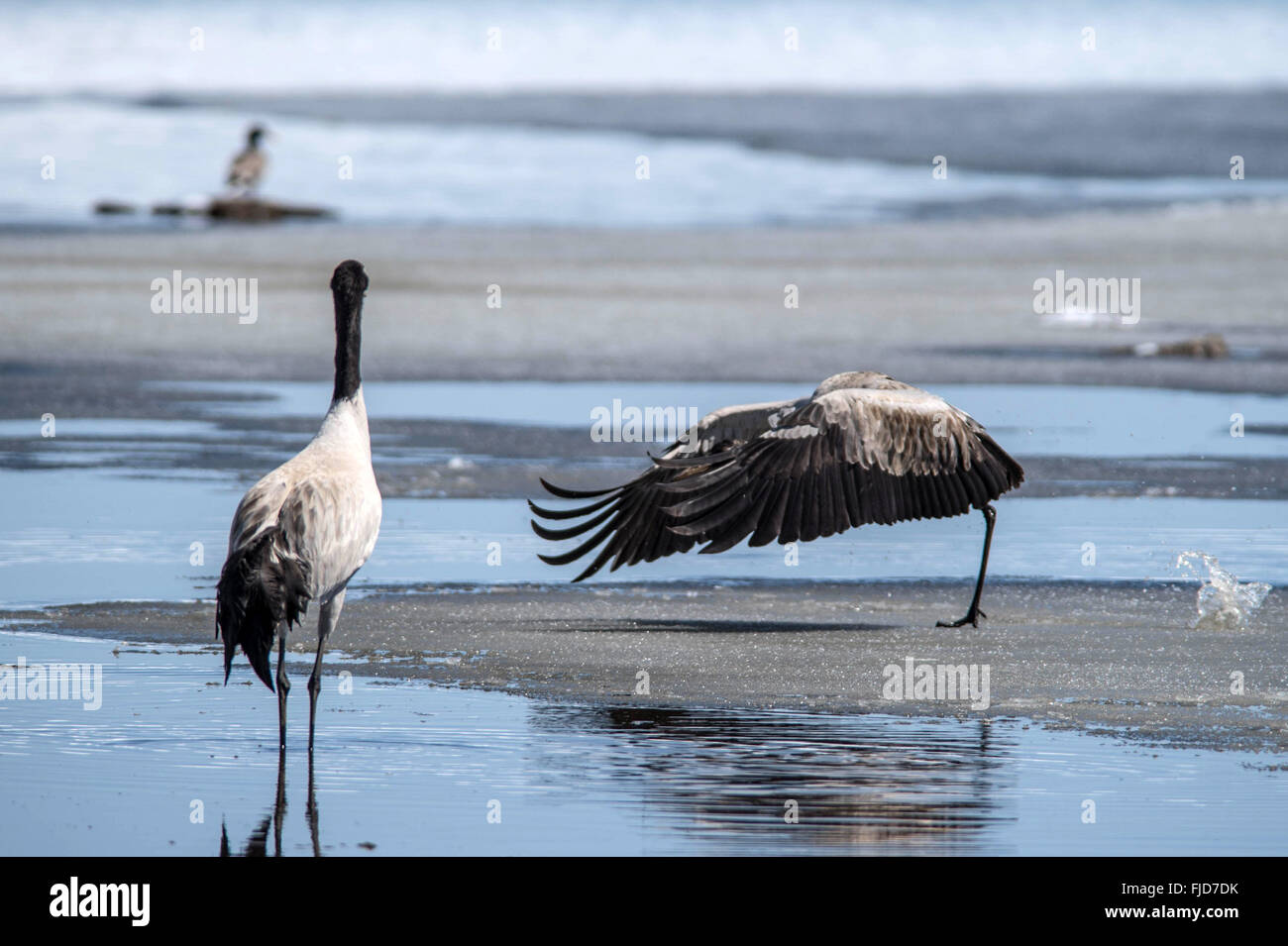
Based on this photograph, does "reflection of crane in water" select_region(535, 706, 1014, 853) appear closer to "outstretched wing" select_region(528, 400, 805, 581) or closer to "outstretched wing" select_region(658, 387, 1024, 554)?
"outstretched wing" select_region(658, 387, 1024, 554)

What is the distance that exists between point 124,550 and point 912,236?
24015mm

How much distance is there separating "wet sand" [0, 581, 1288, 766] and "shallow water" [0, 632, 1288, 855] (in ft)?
1.06

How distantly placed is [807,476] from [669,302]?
15.9 meters

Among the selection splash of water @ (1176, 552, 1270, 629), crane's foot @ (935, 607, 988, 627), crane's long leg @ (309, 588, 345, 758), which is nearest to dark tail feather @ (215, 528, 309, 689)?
crane's long leg @ (309, 588, 345, 758)

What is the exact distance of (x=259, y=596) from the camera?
7.82 meters

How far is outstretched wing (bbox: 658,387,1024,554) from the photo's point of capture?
10359 mm

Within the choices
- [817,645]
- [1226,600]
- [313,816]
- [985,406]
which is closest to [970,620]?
[817,645]

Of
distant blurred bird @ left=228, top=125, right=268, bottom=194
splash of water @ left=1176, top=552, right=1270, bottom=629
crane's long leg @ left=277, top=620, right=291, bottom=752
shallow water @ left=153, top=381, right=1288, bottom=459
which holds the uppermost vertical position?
distant blurred bird @ left=228, top=125, right=268, bottom=194

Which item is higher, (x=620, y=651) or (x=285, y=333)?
(x=285, y=333)

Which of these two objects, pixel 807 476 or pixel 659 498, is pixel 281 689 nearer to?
pixel 659 498

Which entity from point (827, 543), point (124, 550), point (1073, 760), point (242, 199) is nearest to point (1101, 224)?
point (242, 199)

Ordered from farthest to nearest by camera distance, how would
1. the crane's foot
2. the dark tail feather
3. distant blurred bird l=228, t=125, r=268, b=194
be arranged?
distant blurred bird l=228, t=125, r=268, b=194 → the crane's foot → the dark tail feather
